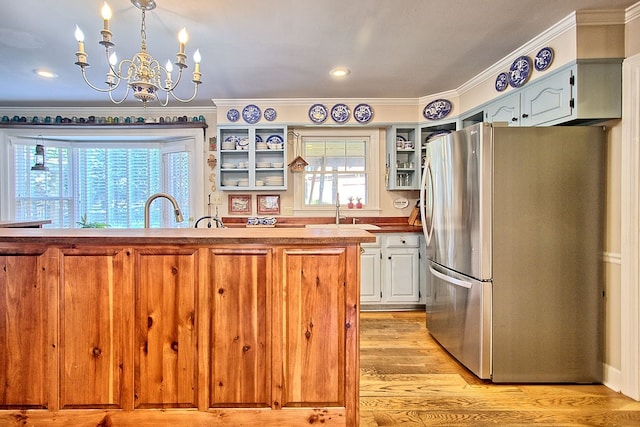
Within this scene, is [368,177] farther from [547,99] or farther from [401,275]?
[547,99]

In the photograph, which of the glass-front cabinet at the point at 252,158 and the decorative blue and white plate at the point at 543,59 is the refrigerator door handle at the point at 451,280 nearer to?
the decorative blue and white plate at the point at 543,59

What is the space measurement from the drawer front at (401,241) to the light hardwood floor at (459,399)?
1382 mm

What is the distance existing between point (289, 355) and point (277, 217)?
2809 millimetres

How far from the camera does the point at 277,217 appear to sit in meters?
4.41

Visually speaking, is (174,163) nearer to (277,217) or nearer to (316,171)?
(277,217)

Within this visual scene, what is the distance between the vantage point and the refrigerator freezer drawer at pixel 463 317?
2352 millimetres

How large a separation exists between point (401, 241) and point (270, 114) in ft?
7.19

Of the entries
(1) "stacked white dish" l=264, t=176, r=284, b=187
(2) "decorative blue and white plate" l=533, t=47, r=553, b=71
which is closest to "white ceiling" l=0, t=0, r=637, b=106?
(2) "decorative blue and white plate" l=533, t=47, r=553, b=71

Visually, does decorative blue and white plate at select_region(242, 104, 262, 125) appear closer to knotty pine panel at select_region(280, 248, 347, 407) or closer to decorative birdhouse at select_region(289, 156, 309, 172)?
decorative birdhouse at select_region(289, 156, 309, 172)

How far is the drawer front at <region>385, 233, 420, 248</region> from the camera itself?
3.96 m

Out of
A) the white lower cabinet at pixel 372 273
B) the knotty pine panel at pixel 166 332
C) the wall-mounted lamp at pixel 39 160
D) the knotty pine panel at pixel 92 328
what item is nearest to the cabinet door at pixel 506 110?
the white lower cabinet at pixel 372 273

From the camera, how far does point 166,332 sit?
1705 millimetres

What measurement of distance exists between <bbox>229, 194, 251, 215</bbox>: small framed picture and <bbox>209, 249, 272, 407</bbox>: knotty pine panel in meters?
2.77

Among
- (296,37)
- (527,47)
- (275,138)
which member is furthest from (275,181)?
(527,47)
